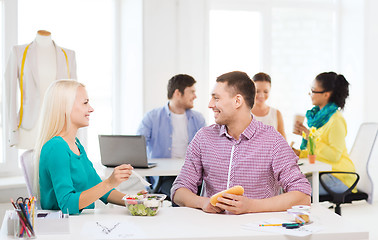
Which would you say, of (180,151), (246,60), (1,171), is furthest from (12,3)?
(246,60)

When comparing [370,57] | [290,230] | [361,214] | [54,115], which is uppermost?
[370,57]

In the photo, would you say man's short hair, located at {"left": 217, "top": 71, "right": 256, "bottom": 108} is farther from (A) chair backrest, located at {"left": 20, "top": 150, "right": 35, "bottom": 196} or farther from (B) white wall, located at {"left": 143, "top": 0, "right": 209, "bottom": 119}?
(B) white wall, located at {"left": 143, "top": 0, "right": 209, "bottom": 119}

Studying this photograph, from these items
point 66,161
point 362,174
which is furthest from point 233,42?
point 66,161

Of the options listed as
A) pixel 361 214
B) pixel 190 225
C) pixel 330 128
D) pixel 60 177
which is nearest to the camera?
pixel 190 225

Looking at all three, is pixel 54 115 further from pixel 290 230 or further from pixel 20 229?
pixel 290 230

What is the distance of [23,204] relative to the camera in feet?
5.85

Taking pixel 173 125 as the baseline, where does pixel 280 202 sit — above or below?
below

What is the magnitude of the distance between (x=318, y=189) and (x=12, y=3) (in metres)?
3.30

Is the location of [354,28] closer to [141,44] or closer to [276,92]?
[276,92]

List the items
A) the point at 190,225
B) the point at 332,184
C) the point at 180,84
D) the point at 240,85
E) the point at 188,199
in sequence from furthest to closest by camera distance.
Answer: the point at 180,84
the point at 332,184
the point at 240,85
the point at 188,199
the point at 190,225

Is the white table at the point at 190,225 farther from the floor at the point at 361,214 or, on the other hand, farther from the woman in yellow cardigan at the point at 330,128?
the floor at the point at 361,214

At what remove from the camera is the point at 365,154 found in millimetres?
4043

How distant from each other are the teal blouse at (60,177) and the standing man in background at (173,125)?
201cm

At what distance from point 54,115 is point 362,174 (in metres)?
2.64
